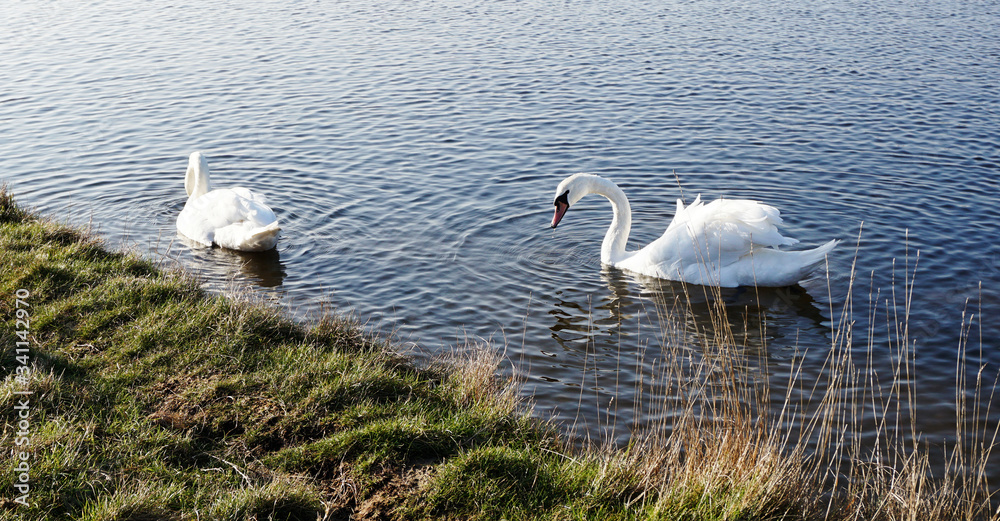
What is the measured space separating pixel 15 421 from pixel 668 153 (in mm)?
10785

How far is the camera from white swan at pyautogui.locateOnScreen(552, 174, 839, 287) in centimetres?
877

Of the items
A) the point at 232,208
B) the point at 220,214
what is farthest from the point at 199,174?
the point at 232,208

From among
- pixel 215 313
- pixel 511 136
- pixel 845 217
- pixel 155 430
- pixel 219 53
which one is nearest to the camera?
pixel 155 430

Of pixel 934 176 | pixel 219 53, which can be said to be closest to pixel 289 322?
pixel 934 176

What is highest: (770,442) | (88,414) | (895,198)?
(88,414)

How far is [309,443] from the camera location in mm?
5051

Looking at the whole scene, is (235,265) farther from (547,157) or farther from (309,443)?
(547,157)

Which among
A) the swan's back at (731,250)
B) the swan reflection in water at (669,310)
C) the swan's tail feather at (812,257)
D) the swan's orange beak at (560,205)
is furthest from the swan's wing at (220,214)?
the swan's tail feather at (812,257)

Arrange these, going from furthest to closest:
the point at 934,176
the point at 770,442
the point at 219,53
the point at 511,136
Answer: the point at 219,53
the point at 511,136
the point at 934,176
the point at 770,442

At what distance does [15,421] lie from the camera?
464cm

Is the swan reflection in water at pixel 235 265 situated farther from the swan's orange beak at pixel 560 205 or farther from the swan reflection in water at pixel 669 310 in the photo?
the swan reflection in water at pixel 669 310

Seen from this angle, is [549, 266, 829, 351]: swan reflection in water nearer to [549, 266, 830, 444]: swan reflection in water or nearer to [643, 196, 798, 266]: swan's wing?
[549, 266, 830, 444]: swan reflection in water

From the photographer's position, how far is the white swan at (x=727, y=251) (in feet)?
28.8

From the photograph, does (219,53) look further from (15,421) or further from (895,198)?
(15,421)
